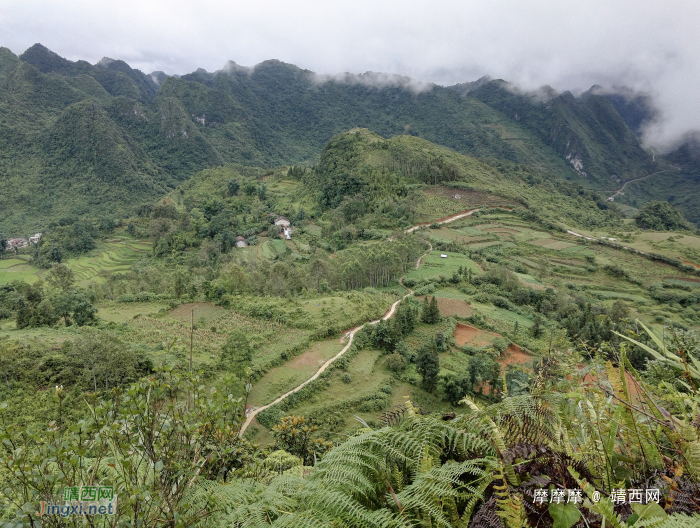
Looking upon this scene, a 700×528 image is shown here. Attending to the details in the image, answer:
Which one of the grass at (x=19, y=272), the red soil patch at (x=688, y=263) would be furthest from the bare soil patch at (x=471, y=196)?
the grass at (x=19, y=272)

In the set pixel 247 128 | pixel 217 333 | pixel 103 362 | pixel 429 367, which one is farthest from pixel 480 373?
pixel 247 128

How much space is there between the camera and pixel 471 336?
23.5m

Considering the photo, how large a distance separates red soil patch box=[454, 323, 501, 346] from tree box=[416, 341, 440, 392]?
561 centimetres

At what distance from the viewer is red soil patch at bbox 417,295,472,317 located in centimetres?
2583

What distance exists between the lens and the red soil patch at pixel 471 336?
22642 mm

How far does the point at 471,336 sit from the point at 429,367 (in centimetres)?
728

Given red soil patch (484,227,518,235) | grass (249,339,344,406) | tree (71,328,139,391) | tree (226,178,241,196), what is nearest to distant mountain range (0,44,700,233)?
tree (226,178,241,196)

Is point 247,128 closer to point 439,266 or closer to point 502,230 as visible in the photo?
point 502,230

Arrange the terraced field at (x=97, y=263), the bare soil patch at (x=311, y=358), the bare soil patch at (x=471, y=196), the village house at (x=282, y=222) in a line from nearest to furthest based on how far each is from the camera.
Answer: the bare soil patch at (x=311, y=358), the terraced field at (x=97, y=263), the village house at (x=282, y=222), the bare soil patch at (x=471, y=196)

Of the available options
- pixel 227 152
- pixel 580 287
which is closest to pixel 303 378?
pixel 580 287

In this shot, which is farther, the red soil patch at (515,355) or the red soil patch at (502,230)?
the red soil patch at (502,230)

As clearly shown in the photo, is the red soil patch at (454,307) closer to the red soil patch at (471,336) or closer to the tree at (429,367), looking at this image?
the red soil patch at (471,336)

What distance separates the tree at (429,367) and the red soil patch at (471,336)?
561 cm

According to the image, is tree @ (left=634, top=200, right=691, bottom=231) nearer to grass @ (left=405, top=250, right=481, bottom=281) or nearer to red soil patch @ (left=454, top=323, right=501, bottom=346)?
grass @ (left=405, top=250, right=481, bottom=281)
